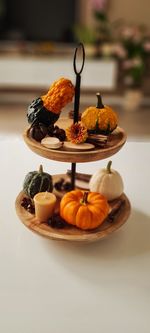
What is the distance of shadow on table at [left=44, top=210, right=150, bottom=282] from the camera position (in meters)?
0.91

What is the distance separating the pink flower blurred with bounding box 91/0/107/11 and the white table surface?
296cm

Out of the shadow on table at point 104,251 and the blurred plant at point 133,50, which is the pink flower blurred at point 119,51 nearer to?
the blurred plant at point 133,50

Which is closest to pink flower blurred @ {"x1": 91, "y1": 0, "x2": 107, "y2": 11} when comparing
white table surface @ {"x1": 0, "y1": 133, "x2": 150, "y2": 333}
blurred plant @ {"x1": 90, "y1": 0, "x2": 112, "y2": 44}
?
blurred plant @ {"x1": 90, "y1": 0, "x2": 112, "y2": 44}

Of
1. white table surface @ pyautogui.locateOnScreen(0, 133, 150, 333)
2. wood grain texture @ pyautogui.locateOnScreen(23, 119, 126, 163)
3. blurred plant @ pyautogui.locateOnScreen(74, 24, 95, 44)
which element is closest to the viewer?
white table surface @ pyautogui.locateOnScreen(0, 133, 150, 333)

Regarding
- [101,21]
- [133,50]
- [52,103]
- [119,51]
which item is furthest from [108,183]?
[101,21]

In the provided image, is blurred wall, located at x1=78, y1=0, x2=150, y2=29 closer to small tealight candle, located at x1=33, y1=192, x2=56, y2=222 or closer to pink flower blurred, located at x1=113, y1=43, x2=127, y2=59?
pink flower blurred, located at x1=113, y1=43, x2=127, y2=59

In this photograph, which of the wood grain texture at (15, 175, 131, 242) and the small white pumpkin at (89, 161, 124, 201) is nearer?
the wood grain texture at (15, 175, 131, 242)

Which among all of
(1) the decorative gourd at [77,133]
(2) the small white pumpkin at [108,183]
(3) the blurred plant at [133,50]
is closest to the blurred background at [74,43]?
(3) the blurred plant at [133,50]

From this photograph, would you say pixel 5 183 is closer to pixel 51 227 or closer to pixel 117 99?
pixel 51 227

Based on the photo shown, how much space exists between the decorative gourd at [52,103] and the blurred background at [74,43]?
2.65 m

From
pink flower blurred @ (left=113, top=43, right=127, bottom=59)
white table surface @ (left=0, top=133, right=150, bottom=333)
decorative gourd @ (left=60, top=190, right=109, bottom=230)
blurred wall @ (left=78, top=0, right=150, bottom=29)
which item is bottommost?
white table surface @ (left=0, top=133, right=150, bottom=333)

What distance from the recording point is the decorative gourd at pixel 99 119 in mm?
964

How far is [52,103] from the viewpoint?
0.94 metres

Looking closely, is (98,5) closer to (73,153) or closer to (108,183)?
(108,183)
